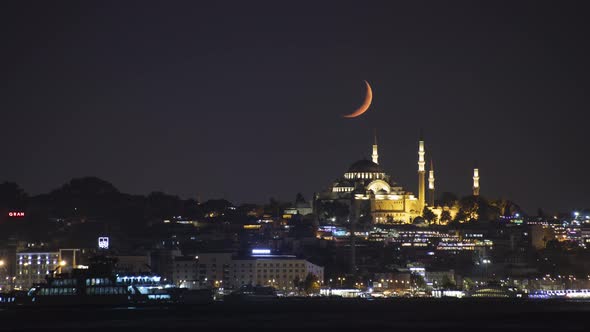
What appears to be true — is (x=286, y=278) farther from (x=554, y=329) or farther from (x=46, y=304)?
(x=554, y=329)

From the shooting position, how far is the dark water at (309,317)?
10131 centimetres

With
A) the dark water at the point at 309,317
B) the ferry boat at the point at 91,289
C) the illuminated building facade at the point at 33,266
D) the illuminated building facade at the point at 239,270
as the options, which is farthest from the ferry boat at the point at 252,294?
the ferry boat at the point at 91,289

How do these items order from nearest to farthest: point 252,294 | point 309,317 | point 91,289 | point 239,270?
point 309,317, point 91,289, point 252,294, point 239,270

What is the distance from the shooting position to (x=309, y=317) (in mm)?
114312

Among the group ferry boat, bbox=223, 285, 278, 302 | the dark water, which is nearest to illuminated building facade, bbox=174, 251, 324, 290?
ferry boat, bbox=223, 285, 278, 302

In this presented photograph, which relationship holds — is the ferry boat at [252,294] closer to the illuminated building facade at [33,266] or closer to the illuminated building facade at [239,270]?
the illuminated building facade at [239,270]

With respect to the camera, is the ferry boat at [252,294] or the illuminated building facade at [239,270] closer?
the ferry boat at [252,294]

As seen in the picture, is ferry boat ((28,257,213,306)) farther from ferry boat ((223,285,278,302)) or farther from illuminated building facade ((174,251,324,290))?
illuminated building facade ((174,251,324,290))

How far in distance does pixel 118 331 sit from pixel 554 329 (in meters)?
25.5

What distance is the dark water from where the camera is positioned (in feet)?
332

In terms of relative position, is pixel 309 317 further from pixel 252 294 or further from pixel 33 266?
pixel 33 266

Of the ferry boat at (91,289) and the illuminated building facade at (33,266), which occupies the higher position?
the illuminated building facade at (33,266)

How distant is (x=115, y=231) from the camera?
19988 cm

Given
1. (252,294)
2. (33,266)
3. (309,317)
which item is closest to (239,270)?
(252,294)
